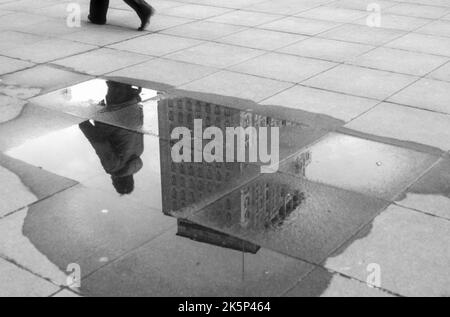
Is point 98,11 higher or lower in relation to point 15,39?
higher

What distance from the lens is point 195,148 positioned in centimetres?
676

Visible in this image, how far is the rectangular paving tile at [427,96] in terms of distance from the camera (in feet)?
26.1

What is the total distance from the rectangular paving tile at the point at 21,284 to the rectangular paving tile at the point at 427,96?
5109 mm

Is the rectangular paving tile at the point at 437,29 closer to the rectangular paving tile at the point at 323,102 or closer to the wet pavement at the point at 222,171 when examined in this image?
the wet pavement at the point at 222,171

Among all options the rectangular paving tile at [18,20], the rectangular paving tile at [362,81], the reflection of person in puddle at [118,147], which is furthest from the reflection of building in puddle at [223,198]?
the rectangular paving tile at [18,20]

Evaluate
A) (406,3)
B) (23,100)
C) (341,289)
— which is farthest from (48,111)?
(406,3)

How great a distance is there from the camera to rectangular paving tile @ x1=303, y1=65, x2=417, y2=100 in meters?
8.47

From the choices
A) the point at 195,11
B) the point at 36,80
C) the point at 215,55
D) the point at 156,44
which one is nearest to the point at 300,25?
the point at 195,11

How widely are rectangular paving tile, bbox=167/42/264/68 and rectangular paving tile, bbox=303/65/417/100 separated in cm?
141

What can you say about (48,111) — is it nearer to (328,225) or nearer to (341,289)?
(328,225)

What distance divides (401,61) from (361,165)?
3840 millimetres

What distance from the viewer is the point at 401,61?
9.70 metres

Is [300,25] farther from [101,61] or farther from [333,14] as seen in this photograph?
[101,61]
